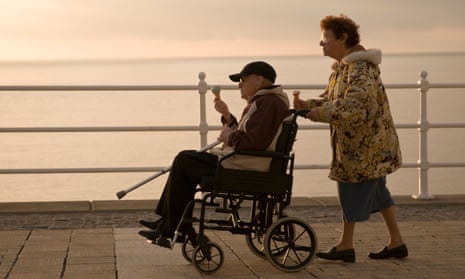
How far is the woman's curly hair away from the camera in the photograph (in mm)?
7859

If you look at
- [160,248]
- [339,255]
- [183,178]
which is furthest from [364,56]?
[160,248]

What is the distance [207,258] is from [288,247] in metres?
0.51

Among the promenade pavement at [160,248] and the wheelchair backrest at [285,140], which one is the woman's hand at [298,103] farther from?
the promenade pavement at [160,248]

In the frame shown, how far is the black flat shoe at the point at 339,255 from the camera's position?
787 cm

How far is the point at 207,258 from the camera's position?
7445 millimetres

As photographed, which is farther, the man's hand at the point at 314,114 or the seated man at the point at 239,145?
the man's hand at the point at 314,114

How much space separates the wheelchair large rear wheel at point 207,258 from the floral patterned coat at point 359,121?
992mm

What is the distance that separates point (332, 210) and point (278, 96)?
2.98 m

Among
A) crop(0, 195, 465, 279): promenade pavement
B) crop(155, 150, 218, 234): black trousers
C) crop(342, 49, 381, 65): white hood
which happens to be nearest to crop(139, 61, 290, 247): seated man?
crop(155, 150, 218, 234): black trousers

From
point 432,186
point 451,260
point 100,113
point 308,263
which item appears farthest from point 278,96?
point 100,113

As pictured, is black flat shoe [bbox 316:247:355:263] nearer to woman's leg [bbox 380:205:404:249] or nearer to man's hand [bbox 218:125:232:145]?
woman's leg [bbox 380:205:404:249]

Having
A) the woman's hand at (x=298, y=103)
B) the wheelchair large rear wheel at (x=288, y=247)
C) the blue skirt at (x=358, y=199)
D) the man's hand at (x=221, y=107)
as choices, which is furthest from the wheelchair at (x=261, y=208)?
the blue skirt at (x=358, y=199)

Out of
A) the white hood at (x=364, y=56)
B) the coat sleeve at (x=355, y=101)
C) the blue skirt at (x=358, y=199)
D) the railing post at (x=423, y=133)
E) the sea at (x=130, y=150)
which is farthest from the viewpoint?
the sea at (x=130, y=150)

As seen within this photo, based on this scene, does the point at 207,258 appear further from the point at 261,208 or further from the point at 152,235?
the point at 261,208
